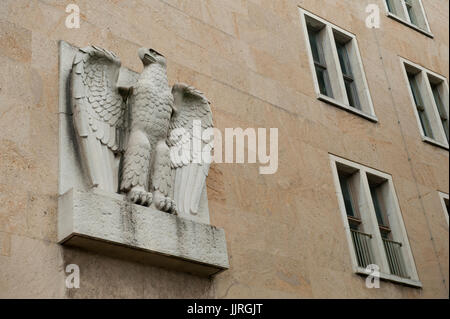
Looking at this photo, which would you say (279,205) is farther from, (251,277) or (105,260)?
(105,260)

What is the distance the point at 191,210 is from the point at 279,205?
7.02ft

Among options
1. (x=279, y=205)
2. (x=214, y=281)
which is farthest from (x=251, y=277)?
(x=279, y=205)

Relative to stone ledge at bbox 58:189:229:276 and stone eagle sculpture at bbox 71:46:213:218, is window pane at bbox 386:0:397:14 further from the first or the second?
stone ledge at bbox 58:189:229:276

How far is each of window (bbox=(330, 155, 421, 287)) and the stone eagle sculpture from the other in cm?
369

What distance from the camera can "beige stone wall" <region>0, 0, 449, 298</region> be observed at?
9.62 metres

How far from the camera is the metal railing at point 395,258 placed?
47.1 ft

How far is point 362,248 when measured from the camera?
45.5 ft

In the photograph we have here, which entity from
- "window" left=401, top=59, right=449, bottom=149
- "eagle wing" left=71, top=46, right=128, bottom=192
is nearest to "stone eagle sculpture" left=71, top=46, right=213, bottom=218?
"eagle wing" left=71, top=46, right=128, bottom=192

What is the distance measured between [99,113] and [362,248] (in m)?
5.57

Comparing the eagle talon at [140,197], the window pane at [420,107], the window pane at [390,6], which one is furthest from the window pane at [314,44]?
the eagle talon at [140,197]

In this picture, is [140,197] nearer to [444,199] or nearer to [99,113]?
[99,113]

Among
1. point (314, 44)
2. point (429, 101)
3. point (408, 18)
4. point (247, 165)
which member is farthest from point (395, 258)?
point (408, 18)

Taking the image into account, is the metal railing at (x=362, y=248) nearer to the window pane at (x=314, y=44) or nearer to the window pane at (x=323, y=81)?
the window pane at (x=323, y=81)

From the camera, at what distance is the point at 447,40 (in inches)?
808
